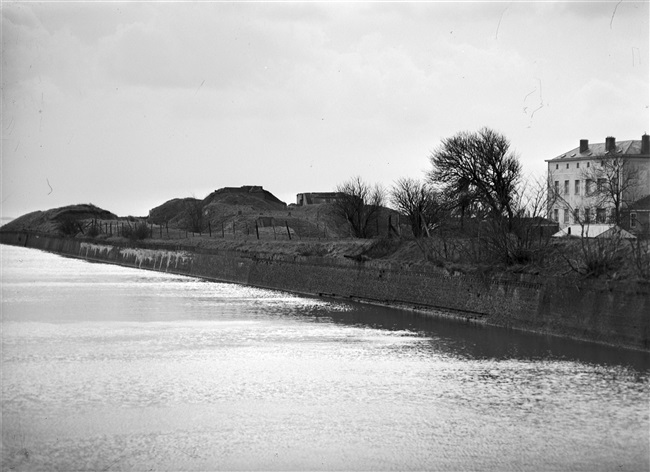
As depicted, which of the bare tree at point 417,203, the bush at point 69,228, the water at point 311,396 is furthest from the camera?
the bush at point 69,228

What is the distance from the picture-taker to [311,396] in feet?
43.0

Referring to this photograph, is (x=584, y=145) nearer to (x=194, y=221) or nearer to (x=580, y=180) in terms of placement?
(x=580, y=180)

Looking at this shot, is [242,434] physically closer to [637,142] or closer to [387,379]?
[387,379]

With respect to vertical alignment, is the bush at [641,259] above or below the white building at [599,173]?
below

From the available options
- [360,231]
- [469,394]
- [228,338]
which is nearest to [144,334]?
[228,338]

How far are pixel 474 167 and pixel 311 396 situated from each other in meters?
27.9

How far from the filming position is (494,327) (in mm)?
20219

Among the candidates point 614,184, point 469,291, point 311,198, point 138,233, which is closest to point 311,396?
point 469,291

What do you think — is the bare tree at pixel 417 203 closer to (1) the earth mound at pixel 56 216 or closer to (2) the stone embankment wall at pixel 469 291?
(2) the stone embankment wall at pixel 469 291

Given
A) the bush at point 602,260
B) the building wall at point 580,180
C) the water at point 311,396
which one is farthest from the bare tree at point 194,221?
the bush at point 602,260

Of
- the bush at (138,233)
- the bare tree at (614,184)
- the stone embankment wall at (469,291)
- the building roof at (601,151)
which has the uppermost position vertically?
the building roof at (601,151)

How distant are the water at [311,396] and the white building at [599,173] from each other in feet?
105

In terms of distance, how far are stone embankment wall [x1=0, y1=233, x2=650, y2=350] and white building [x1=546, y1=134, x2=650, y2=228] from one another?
2177cm

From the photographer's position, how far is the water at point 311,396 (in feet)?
33.2
